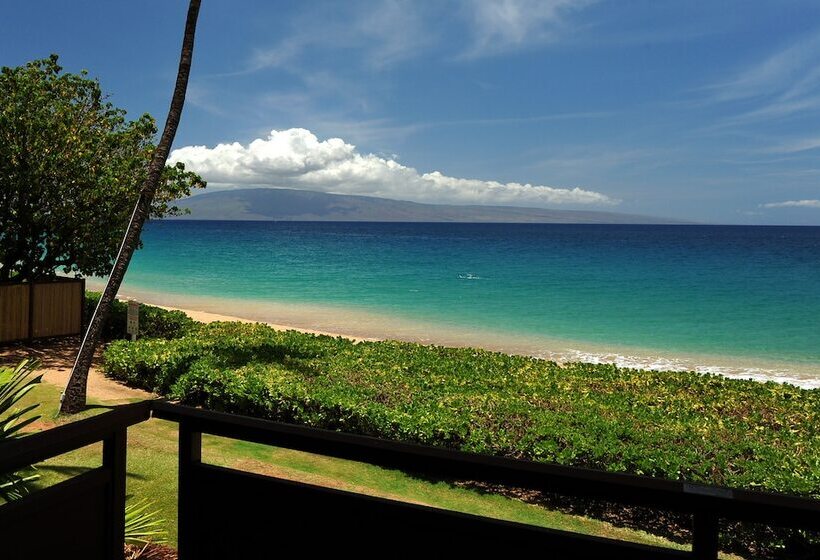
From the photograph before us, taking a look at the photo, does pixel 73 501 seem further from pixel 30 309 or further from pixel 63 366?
pixel 30 309

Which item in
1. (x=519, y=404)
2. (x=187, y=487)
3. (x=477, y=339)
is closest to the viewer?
(x=187, y=487)

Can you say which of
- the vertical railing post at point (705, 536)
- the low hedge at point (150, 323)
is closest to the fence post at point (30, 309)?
the low hedge at point (150, 323)

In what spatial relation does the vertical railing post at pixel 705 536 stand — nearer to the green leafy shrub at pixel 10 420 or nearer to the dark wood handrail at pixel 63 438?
the dark wood handrail at pixel 63 438

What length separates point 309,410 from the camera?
9945 mm

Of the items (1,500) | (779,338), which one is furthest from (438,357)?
(779,338)

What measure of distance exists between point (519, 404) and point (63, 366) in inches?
434

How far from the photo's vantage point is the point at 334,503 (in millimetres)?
2857

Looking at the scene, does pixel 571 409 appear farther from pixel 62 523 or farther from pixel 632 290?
pixel 632 290

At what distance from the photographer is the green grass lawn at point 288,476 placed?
7445 mm

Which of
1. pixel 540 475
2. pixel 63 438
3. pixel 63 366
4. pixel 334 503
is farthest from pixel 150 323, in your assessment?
pixel 540 475

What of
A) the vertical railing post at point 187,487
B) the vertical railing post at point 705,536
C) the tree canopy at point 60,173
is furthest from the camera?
the tree canopy at point 60,173

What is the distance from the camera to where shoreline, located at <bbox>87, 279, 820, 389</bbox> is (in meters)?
21.3

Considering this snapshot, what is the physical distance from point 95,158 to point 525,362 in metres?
12.8

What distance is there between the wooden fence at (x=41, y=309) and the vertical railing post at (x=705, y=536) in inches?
688
